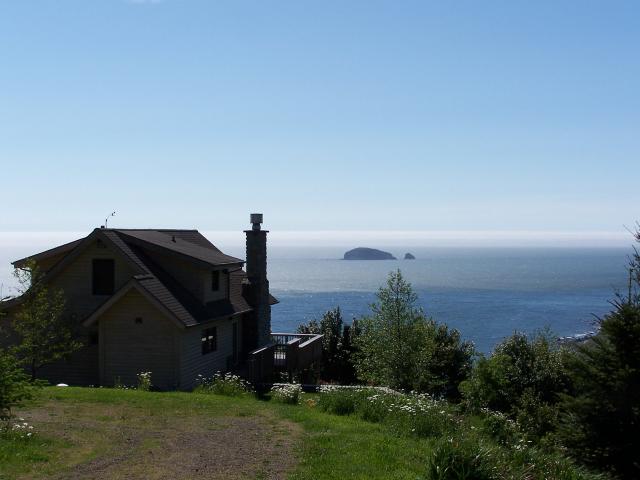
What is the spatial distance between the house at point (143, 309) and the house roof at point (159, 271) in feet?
0.14

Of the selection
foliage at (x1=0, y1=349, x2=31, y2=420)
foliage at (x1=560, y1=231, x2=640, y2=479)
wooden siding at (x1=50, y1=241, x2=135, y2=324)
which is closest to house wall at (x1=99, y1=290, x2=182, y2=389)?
wooden siding at (x1=50, y1=241, x2=135, y2=324)

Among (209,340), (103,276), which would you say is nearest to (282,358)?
(209,340)

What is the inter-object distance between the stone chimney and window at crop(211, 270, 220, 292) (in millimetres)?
2794

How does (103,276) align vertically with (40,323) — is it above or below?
above

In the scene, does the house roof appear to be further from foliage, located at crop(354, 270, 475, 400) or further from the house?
foliage, located at crop(354, 270, 475, 400)

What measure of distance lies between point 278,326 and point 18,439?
7948 centimetres

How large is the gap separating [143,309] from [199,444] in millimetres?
12670

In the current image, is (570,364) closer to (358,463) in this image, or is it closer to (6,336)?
(358,463)

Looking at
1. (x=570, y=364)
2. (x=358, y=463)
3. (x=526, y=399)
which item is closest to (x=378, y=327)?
(x=526, y=399)

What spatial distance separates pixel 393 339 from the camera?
28.9m

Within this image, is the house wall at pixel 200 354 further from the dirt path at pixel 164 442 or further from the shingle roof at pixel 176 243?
the dirt path at pixel 164 442

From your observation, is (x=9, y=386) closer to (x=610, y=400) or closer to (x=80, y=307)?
(x=610, y=400)

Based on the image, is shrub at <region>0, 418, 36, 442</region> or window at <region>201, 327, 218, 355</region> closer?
shrub at <region>0, 418, 36, 442</region>

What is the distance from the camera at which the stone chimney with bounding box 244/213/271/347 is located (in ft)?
103
